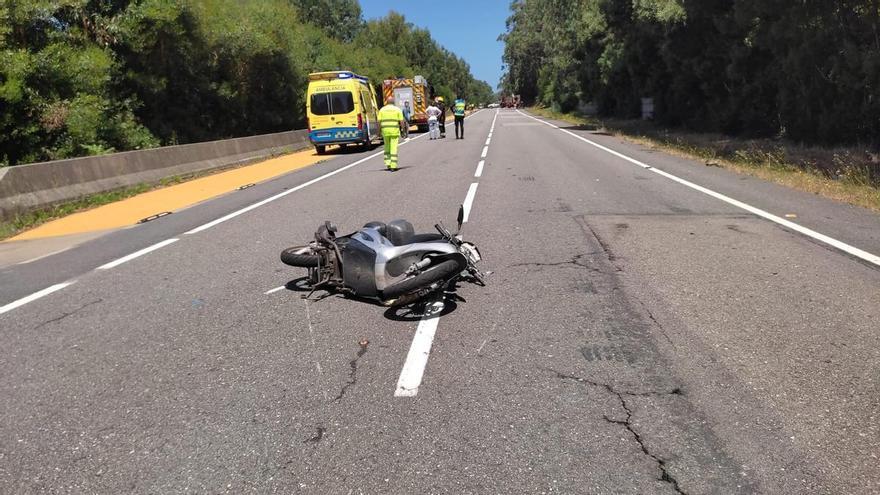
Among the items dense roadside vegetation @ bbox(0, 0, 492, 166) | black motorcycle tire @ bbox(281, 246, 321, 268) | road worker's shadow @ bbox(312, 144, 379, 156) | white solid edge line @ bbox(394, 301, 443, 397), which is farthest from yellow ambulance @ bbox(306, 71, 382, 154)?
white solid edge line @ bbox(394, 301, 443, 397)

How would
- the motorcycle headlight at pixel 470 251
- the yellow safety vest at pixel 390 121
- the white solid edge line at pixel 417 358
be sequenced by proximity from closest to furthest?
the white solid edge line at pixel 417 358
the motorcycle headlight at pixel 470 251
the yellow safety vest at pixel 390 121

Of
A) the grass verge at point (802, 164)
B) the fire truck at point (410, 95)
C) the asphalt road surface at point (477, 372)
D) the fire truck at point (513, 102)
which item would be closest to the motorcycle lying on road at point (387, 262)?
the asphalt road surface at point (477, 372)

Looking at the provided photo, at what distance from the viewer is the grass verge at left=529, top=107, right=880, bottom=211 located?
36.5 ft

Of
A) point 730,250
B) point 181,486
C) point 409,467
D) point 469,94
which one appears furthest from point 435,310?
point 469,94

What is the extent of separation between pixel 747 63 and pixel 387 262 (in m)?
22.7

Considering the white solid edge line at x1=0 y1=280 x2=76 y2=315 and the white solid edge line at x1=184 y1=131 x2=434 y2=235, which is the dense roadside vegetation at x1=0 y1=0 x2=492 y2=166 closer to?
the white solid edge line at x1=184 y1=131 x2=434 y2=235

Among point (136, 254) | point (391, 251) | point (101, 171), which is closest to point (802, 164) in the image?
point (391, 251)

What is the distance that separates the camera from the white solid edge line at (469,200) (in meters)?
9.73

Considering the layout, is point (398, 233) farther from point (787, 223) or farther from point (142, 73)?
point (142, 73)

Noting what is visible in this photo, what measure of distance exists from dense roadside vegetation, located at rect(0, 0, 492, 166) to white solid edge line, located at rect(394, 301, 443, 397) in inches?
551

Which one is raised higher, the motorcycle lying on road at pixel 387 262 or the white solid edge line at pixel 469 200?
the motorcycle lying on road at pixel 387 262

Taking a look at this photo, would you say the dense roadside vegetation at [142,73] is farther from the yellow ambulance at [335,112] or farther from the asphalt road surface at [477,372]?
the asphalt road surface at [477,372]

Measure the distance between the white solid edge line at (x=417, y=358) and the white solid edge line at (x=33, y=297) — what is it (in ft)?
12.9

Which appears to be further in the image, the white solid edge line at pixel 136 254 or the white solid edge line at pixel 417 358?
the white solid edge line at pixel 136 254
